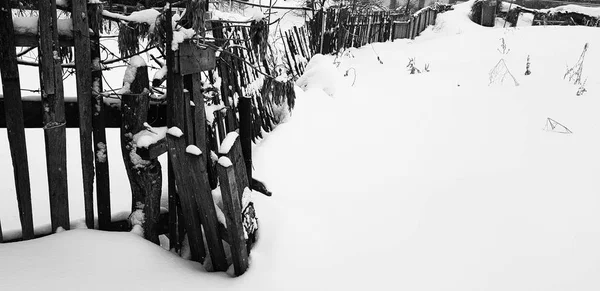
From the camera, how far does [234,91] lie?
319cm

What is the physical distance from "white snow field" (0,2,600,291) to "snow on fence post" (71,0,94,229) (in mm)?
249

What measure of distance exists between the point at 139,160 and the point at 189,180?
0.26m

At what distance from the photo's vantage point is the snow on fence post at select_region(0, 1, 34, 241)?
1.60 m

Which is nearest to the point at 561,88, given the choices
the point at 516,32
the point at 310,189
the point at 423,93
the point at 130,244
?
the point at 423,93

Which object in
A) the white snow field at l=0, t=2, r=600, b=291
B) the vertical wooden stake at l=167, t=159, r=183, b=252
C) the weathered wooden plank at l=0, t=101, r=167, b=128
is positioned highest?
the weathered wooden plank at l=0, t=101, r=167, b=128

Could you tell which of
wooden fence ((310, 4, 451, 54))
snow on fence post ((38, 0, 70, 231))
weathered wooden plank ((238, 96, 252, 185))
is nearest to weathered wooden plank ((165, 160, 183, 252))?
snow on fence post ((38, 0, 70, 231))

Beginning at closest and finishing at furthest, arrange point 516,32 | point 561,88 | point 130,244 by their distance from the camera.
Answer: point 130,244 → point 561,88 → point 516,32

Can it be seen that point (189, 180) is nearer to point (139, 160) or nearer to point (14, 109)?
point (139, 160)

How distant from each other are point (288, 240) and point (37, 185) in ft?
5.86

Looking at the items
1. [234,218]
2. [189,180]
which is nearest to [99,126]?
[189,180]

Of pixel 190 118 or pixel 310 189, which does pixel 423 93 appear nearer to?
pixel 310 189

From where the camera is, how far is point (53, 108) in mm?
1724

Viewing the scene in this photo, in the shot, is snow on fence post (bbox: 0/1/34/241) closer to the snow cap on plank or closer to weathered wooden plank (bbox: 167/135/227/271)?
weathered wooden plank (bbox: 167/135/227/271)

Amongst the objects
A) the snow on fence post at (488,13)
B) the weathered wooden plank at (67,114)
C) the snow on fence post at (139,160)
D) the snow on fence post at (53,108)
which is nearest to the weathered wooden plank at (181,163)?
the snow on fence post at (139,160)
